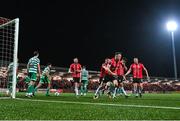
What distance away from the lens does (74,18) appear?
41.0m

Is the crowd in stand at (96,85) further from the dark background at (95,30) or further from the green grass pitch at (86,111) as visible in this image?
the green grass pitch at (86,111)

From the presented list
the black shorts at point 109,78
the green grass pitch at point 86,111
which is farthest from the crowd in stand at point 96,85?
the green grass pitch at point 86,111

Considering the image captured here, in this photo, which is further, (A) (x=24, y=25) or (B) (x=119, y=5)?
(B) (x=119, y=5)

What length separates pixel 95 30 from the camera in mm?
42938

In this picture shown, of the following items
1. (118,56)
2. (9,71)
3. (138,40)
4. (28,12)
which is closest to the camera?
(118,56)

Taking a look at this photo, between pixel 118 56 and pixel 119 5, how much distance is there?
29822 mm

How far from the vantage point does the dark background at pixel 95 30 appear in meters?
37.8

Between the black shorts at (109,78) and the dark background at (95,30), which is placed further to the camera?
the dark background at (95,30)

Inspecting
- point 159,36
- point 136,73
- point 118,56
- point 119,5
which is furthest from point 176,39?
point 118,56

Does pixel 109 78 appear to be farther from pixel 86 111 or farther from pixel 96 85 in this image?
pixel 96 85

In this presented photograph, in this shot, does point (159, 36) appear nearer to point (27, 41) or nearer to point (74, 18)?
point (74, 18)

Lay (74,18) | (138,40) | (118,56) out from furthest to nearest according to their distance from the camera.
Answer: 1. (138,40)
2. (74,18)
3. (118,56)

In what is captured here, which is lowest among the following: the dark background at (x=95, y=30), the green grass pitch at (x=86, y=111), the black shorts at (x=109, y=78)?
the green grass pitch at (x=86, y=111)

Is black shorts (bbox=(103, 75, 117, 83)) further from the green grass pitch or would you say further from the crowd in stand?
the crowd in stand
